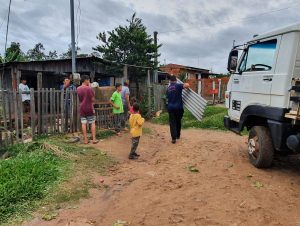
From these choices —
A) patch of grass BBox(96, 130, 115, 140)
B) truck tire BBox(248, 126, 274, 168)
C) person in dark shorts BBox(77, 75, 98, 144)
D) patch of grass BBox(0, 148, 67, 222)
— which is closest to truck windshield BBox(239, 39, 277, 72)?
truck tire BBox(248, 126, 274, 168)

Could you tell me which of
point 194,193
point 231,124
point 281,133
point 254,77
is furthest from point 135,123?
point 281,133

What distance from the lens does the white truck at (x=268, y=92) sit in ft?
18.9

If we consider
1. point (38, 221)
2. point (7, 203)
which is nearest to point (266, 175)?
point (38, 221)

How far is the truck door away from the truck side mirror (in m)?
0.15

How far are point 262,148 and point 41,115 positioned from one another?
6.01 metres

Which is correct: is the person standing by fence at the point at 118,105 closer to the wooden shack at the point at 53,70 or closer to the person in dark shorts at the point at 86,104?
the person in dark shorts at the point at 86,104

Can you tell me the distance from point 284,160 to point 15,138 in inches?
260

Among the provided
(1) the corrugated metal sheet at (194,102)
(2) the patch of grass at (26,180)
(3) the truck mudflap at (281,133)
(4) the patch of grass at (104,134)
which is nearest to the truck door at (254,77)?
(3) the truck mudflap at (281,133)

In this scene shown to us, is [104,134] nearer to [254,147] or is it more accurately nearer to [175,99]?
[175,99]

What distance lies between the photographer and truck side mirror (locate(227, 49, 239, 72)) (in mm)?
7571

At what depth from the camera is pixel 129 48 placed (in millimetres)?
20281

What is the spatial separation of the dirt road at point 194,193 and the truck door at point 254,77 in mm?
1269

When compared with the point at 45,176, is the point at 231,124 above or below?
above

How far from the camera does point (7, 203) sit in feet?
15.6
